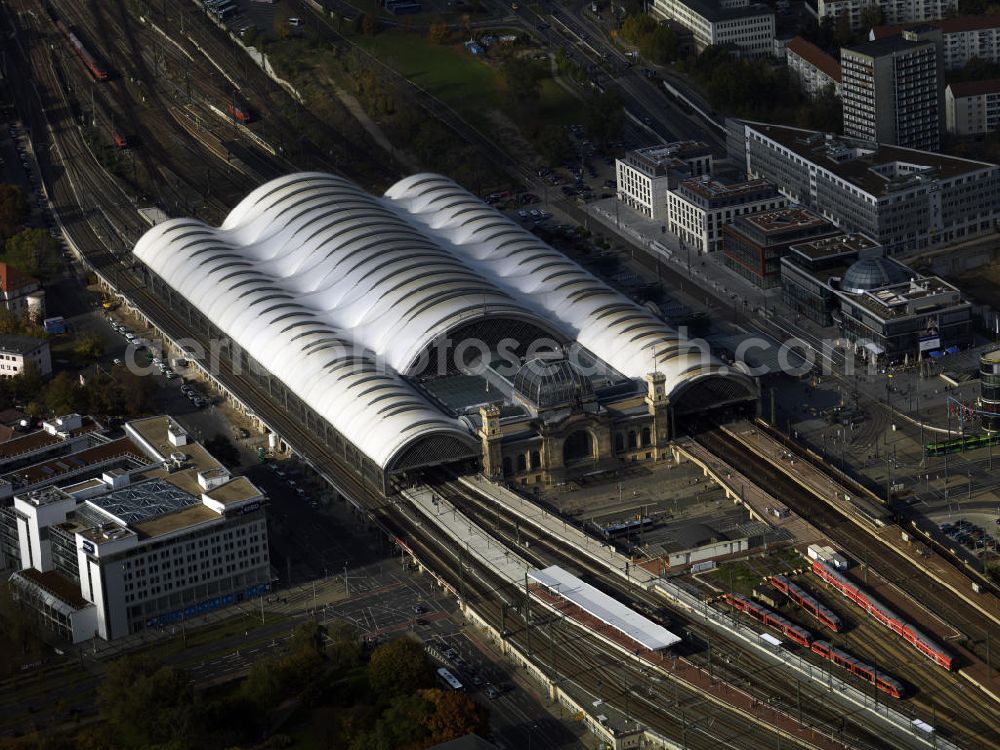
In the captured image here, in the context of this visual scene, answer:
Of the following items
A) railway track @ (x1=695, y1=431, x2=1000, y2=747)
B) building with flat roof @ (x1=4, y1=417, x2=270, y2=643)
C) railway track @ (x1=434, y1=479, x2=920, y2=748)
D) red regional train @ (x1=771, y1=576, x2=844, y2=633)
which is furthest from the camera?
building with flat roof @ (x1=4, y1=417, x2=270, y2=643)

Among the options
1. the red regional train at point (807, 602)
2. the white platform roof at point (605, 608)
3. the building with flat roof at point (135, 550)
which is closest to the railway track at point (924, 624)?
the red regional train at point (807, 602)

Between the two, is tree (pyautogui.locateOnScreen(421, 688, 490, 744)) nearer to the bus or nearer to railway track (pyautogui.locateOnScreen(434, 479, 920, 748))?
the bus

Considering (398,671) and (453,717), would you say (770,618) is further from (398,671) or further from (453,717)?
(398,671)

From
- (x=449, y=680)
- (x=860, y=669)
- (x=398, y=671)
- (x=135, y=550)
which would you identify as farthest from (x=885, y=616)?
(x=135, y=550)

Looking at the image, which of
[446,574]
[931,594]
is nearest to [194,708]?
[446,574]

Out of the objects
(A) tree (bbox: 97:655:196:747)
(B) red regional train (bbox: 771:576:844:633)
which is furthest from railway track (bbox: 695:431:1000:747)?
(A) tree (bbox: 97:655:196:747)
